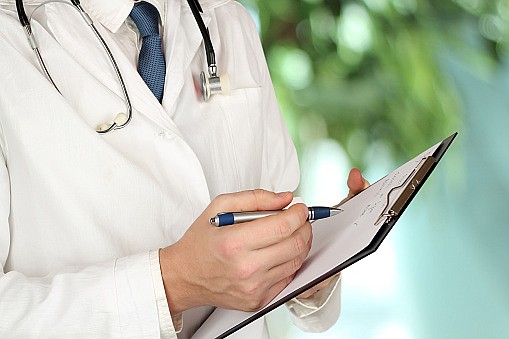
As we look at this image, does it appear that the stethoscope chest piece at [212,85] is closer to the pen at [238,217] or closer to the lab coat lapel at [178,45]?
the lab coat lapel at [178,45]

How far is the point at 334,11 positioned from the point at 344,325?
32.5 inches

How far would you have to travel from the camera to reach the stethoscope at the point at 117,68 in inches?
41.5

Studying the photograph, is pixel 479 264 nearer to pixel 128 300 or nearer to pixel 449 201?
pixel 449 201

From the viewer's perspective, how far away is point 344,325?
7.29 ft

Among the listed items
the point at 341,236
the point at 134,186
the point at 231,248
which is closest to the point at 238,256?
the point at 231,248

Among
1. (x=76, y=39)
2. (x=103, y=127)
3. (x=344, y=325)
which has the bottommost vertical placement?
(x=344, y=325)

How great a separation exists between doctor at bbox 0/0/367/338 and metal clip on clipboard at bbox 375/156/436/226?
96 millimetres

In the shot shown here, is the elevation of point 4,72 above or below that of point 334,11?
below

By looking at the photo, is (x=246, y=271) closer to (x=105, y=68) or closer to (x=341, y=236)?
(x=341, y=236)

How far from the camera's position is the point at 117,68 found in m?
1.09

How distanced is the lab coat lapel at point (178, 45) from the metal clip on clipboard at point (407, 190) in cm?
35

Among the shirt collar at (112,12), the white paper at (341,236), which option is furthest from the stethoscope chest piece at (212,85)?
the white paper at (341,236)

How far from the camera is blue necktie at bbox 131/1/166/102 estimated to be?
3.80 feet

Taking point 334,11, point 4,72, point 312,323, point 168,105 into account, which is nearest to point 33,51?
point 4,72
